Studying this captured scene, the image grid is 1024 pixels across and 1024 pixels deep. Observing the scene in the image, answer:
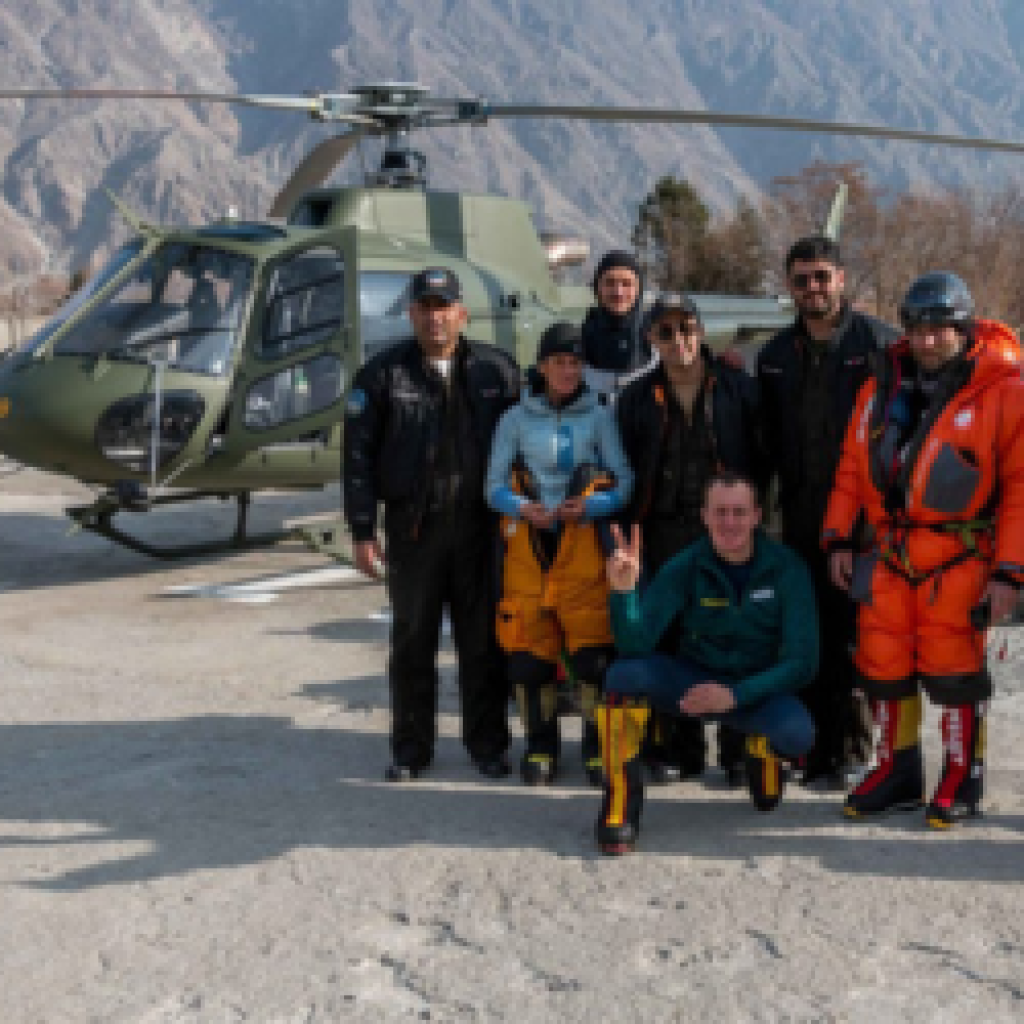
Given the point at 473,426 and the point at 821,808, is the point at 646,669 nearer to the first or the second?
the point at 821,808

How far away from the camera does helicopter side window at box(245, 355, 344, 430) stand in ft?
25.3

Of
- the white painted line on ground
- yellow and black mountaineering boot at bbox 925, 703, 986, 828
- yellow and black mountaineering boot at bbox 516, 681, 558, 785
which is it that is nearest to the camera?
yellow and black mountaineering boot at bbox 925, 703, 986, 828

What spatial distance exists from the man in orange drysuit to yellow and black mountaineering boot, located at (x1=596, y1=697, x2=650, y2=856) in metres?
0.73

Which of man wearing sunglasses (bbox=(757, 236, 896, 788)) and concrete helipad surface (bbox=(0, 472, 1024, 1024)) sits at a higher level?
man wearing sunglasses (bbox=(757, 236, 896, 788))

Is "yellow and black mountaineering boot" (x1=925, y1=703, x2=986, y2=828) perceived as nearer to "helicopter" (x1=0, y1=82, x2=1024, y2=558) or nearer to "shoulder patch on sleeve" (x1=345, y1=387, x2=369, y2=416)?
"shoulder patch on sleeve" (x1=345, y1=387, x2=369, y2=416)

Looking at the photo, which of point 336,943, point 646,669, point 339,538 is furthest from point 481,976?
point 339,538

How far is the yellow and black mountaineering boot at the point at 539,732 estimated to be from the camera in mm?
4641

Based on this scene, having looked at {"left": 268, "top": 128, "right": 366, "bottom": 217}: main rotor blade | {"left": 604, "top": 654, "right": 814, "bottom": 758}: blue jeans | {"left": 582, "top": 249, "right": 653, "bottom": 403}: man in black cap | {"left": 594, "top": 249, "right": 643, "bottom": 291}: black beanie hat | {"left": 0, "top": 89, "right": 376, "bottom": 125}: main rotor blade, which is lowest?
{"left": 604, "top": 654, "right": 814, "bottom": 758}: blue jeans

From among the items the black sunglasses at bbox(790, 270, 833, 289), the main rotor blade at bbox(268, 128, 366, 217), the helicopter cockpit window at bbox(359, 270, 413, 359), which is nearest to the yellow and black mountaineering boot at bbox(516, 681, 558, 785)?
the black sunglasses at bbox(790, 270, 833, 289)

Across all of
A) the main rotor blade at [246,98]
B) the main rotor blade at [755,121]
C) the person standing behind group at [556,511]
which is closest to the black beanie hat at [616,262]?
the person standing behind group at [556,511]

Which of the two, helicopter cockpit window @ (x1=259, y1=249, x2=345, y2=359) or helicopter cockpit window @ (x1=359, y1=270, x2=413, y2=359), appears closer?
helicopter cockpit window @ (x1=259, y1=249, x2=345, y2=359)

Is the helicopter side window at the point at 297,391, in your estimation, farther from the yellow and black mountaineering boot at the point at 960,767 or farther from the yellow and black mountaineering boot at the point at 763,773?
the yellow and black mountaineering boot at the point at 960,767

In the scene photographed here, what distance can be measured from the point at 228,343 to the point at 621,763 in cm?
443

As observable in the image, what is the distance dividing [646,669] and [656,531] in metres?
Answer: 0.60
